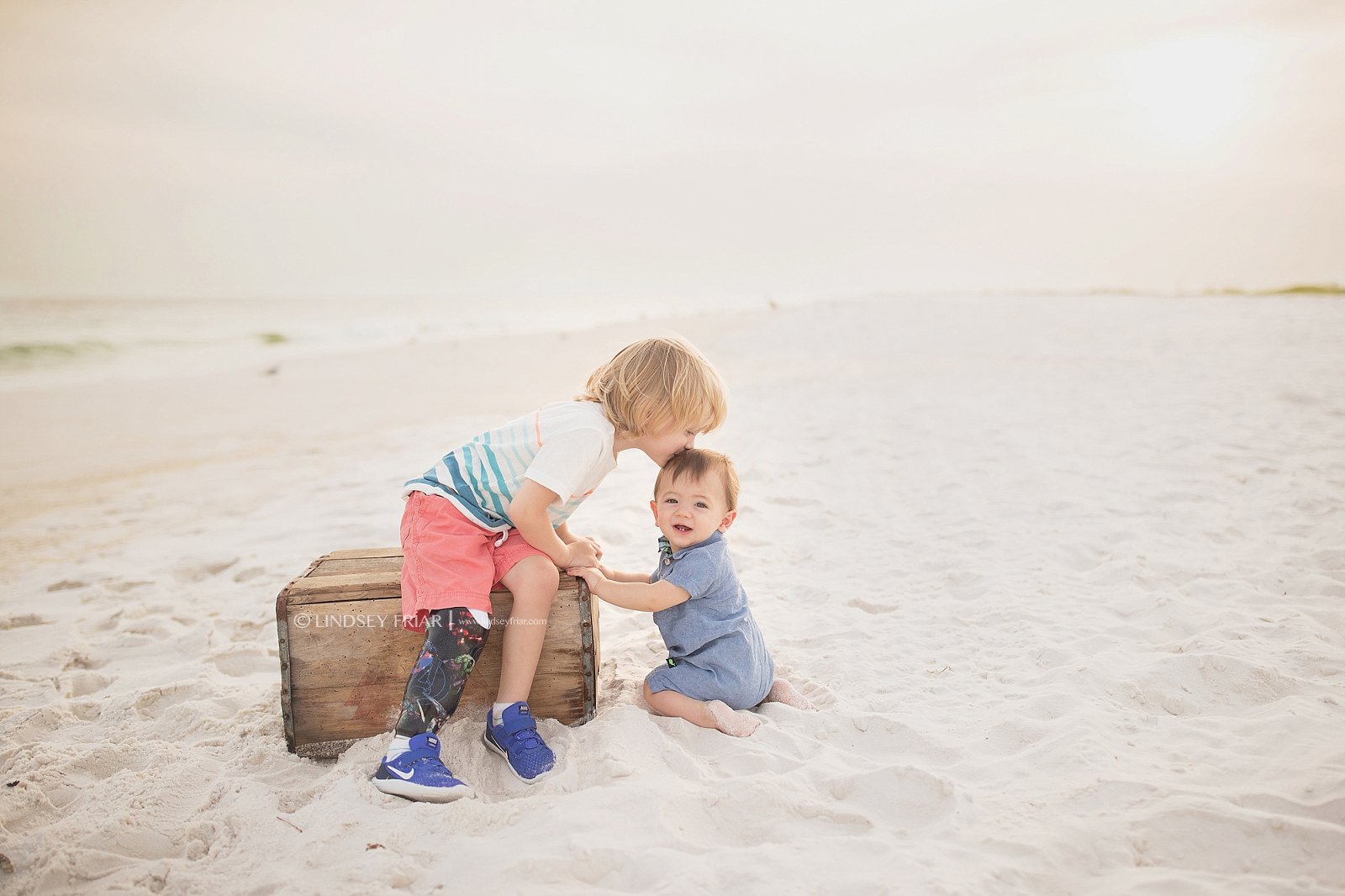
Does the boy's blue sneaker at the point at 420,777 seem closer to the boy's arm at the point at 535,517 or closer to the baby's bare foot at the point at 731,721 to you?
the boy's arm at the point at 535,517

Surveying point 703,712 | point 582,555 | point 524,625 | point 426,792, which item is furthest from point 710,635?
point 426,792

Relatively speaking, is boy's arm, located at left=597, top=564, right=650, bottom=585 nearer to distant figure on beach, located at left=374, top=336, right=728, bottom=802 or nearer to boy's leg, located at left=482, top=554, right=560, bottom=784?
distant figure on beach, located at left=374, top=336, right=728, bottom=802

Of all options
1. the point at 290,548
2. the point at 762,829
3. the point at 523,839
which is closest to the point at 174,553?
the point at 290,548

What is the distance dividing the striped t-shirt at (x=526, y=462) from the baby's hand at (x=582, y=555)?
0.12m

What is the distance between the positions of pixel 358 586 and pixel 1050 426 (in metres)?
5.98

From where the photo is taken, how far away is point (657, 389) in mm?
2418

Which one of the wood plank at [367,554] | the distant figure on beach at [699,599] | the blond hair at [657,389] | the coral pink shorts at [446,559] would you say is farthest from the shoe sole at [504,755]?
the blond hair at [657,389]

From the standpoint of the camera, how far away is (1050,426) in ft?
21.7

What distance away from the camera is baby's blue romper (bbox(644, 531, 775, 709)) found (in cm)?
249

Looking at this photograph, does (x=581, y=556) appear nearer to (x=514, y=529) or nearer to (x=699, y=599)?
(x=514, y=529)

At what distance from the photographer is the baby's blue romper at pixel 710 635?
249 centimetres

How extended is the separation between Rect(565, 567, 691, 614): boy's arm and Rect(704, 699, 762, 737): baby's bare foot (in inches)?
13.8

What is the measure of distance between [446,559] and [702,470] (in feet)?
2.75

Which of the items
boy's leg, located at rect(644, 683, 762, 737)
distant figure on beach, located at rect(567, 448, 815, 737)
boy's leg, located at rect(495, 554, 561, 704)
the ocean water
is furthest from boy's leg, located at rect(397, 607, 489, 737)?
the ocean water
